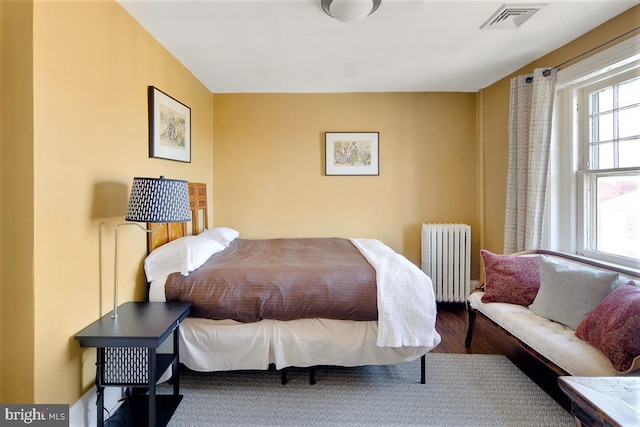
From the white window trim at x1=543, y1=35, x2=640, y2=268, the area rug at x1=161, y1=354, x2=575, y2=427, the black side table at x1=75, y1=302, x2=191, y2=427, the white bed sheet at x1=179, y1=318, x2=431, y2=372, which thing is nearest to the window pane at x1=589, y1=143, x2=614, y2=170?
the white window trim at x1=543, y1=35, x2=640, y2=268

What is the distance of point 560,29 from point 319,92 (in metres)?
2.26

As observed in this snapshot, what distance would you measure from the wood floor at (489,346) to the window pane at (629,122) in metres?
1.64

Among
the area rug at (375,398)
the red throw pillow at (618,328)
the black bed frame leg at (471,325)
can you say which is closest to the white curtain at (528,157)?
the black bed frame leg at (471,325)

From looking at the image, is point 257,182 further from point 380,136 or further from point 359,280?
point 359,280

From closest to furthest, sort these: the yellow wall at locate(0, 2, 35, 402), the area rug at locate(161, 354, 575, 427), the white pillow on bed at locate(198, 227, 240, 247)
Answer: the yellow wall at locate(0, 2, 35, 402)
the area rug at locate(161, 354, 575, 427)
the white pillow on bed at locate(198, 227, 240, 247)

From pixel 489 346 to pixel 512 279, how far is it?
658 mm

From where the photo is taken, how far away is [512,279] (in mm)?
2293

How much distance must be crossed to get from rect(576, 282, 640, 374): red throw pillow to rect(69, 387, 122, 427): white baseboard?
2651 millimetres

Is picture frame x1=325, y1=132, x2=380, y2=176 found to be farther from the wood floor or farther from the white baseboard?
the white baseboard

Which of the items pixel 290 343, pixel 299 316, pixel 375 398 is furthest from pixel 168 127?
pixel 375 398

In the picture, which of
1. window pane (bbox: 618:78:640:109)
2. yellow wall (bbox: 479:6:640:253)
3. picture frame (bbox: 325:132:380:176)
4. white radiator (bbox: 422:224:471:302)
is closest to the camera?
window pane (bbox: 618:78:640:109)

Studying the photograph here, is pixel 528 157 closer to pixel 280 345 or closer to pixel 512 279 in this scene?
pixel 512 279

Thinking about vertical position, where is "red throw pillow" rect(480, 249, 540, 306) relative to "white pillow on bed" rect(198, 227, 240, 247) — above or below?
below

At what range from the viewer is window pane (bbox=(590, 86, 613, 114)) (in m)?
2.22
